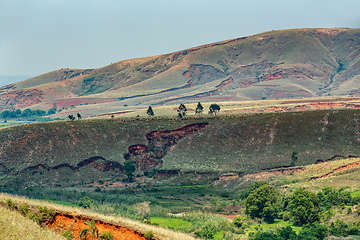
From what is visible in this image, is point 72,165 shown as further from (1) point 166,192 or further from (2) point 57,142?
(1) point 166,192

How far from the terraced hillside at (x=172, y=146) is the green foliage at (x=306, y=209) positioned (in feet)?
89.0

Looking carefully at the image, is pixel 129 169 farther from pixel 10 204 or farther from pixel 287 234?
pixel 10 204

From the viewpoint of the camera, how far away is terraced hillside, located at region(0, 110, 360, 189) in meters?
73.1

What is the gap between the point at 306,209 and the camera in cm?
4134

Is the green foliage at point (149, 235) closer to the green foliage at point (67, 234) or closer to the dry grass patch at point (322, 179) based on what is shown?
the green foliage at point (67, 234)

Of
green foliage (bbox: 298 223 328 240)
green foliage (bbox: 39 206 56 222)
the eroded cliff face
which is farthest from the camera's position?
Answer: the eroded cliff face

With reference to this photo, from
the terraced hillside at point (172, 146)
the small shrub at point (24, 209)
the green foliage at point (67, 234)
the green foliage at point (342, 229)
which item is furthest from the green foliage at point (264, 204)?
the small shrub at point (24, 209)

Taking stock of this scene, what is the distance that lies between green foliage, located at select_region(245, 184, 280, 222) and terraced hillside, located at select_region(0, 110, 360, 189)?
816 inches

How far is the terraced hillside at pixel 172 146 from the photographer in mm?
73062

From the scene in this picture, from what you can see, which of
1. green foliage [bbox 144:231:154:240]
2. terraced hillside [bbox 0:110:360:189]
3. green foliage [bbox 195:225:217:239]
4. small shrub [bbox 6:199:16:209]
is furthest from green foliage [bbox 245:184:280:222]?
small shrub [bbox 6:199:16:209]

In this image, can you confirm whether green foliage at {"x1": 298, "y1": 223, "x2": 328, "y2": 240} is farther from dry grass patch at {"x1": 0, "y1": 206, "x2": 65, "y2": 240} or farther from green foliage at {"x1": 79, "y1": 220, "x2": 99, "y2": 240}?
dry grass patch at {"x1": 0, "y1": 206, "x2": 65, "y2": 240}

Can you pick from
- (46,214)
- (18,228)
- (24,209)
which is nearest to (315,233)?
(46,214)

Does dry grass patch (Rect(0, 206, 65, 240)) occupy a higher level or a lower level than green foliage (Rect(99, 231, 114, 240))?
higher

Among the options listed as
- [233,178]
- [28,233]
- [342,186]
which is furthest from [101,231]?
[233,178]
